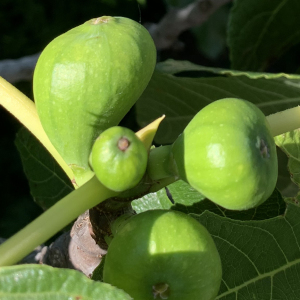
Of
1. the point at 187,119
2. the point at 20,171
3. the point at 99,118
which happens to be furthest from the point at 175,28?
the point at 99,118

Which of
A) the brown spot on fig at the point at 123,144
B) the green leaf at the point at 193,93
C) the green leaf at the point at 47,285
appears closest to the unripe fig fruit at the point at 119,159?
the brown spot on fig at the point at 123,144

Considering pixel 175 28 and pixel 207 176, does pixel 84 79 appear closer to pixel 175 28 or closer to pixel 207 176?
pixel 207 176

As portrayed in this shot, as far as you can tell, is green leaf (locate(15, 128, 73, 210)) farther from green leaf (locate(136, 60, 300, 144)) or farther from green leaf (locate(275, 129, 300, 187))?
green leaf (locate(275, 129, 300, 187))

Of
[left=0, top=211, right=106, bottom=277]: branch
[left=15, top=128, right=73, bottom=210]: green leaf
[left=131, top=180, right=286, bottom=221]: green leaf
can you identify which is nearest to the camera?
[left=0, top=211, right=106, bottom=277]: branch

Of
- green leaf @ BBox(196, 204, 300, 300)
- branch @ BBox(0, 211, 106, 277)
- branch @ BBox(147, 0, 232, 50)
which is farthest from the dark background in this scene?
green leaf @ BBox(196, 204, 300, 300)

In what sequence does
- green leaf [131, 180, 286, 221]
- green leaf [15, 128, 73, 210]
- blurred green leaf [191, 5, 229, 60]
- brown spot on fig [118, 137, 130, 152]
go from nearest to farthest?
1. brown spot on fig [118, 137, 130, 152]
2. green leaf [131, 180, 286, 221]
3. green leaf [15, 128, 73, 210]
4. blurred green leaf [191, 5, 229, 60]
